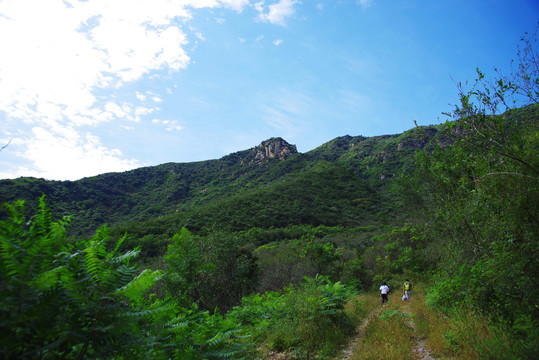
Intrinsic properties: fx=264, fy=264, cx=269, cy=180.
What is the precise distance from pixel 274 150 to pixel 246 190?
4179cm

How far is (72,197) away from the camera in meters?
69.2

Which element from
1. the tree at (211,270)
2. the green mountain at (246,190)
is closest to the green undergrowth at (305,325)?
the tree at (211,270)

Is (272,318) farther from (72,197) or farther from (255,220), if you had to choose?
(72,197)

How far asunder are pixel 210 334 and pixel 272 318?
19.7 feet

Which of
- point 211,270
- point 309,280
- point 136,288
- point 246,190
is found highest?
point 246,190

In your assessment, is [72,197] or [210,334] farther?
[72,197]

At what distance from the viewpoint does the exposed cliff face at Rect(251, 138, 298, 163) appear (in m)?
117

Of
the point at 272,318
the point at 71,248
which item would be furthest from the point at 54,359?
the point at 272,318

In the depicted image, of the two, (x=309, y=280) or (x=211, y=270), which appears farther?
(x=211, y=270)

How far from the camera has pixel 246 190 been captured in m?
83.9

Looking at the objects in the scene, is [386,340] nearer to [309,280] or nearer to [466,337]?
[466,337]

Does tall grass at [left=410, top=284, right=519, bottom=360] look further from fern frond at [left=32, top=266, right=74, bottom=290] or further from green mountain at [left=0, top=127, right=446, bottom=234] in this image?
green mountain at [left=0, top=127, right=446, bottom=234]

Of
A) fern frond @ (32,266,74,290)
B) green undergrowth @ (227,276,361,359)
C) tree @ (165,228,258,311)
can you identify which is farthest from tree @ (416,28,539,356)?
tree @ (165,228,258,311)

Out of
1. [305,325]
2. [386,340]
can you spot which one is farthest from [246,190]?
[386,340]
